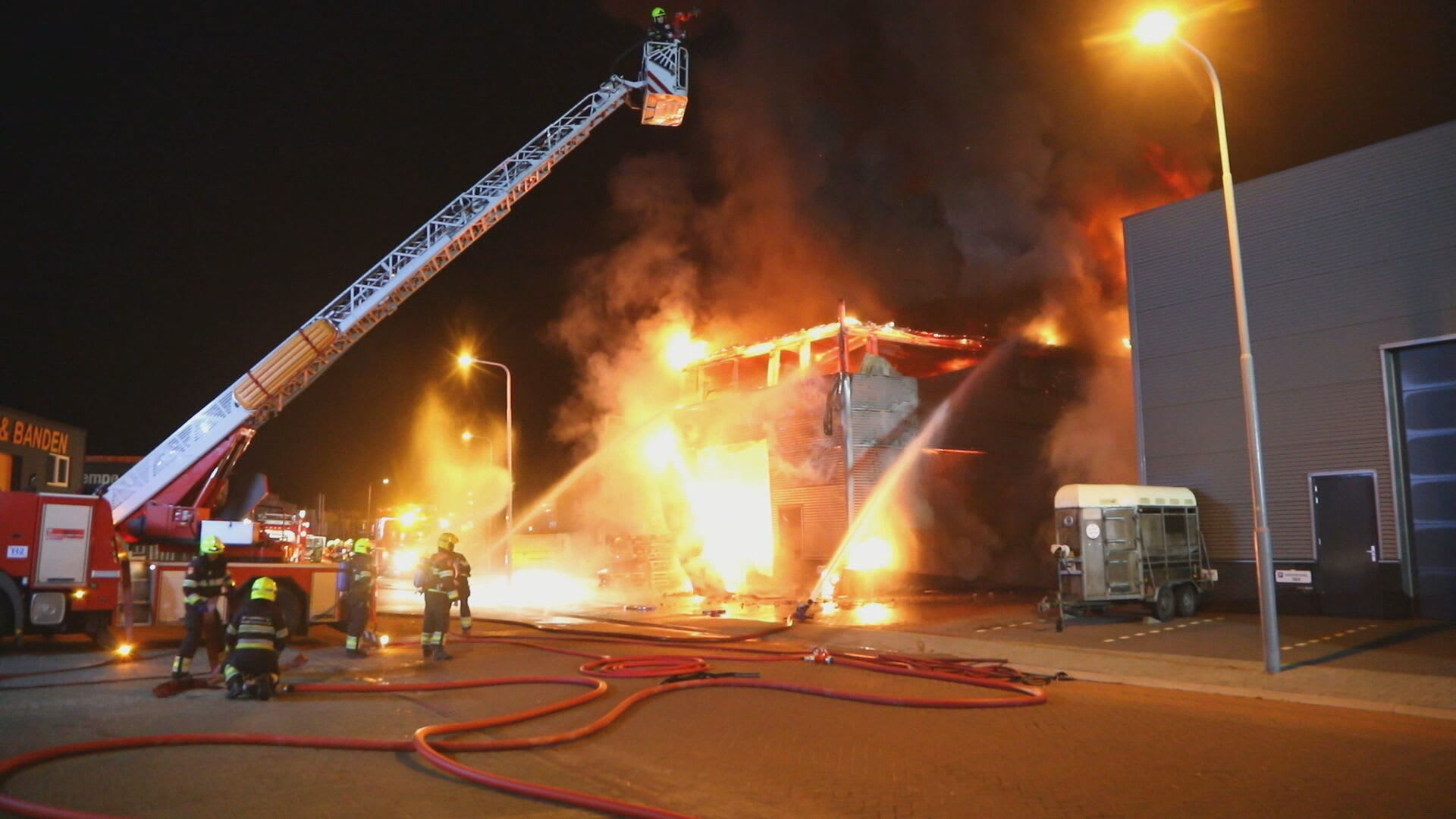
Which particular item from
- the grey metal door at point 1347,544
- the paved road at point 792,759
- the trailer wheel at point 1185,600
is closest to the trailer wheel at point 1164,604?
the trailer wheel at point 1185,600

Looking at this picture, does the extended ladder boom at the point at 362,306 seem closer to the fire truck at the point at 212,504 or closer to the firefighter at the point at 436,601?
the fire truck at the point at 212,504

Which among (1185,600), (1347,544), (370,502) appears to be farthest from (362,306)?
(370,502)

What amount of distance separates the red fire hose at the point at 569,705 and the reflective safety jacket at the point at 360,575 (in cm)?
242

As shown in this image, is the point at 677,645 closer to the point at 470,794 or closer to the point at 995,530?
the point at 470,794

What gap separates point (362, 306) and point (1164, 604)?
14.3 m

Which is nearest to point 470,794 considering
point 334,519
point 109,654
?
point 109,654

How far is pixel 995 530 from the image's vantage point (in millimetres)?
26406

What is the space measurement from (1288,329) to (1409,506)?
3584 mm

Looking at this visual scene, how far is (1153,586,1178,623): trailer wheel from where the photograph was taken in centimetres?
1588

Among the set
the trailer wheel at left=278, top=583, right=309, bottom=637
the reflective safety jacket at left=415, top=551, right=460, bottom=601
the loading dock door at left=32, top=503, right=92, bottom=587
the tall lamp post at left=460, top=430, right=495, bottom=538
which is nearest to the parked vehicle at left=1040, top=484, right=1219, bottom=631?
the reflective safety jacket at left=415, top=551, right=460, bottom=601

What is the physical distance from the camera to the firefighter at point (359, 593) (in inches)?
484

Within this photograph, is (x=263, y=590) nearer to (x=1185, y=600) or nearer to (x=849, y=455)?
(x=1185, y=600)

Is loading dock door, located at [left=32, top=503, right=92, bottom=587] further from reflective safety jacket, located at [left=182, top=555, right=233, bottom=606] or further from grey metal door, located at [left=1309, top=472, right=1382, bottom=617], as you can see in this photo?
grey metal door, located at [left=1309, top=472, right=1382, bottom=617]

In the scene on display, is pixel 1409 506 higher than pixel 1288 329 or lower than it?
lower
